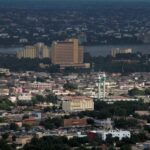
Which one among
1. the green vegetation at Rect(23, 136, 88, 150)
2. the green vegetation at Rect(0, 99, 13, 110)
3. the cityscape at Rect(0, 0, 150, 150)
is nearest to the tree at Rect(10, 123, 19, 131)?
the cityscape at Rect(0, 0, 150, 150)

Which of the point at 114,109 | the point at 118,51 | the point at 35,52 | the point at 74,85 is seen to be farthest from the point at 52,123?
the point at 118,51

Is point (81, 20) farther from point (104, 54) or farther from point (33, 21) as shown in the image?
point (104, 54)

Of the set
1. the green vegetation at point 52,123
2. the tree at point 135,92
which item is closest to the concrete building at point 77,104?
the green vegetation at point 52,123

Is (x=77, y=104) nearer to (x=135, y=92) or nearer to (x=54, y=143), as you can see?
(x=135, y=92)

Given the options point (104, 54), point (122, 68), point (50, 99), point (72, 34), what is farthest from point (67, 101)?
point (72, 34)

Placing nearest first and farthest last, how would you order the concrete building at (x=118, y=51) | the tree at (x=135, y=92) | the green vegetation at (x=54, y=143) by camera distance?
the green vegetation at (x=54, y=143)
the tree at (x=135, y=92)
the concrete building at (x=118, y=51)

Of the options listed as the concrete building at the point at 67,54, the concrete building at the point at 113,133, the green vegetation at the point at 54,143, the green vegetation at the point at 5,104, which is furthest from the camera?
the concrete building at the point at 67,54

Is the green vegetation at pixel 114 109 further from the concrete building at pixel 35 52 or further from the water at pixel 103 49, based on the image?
the water at pixel 103 49
